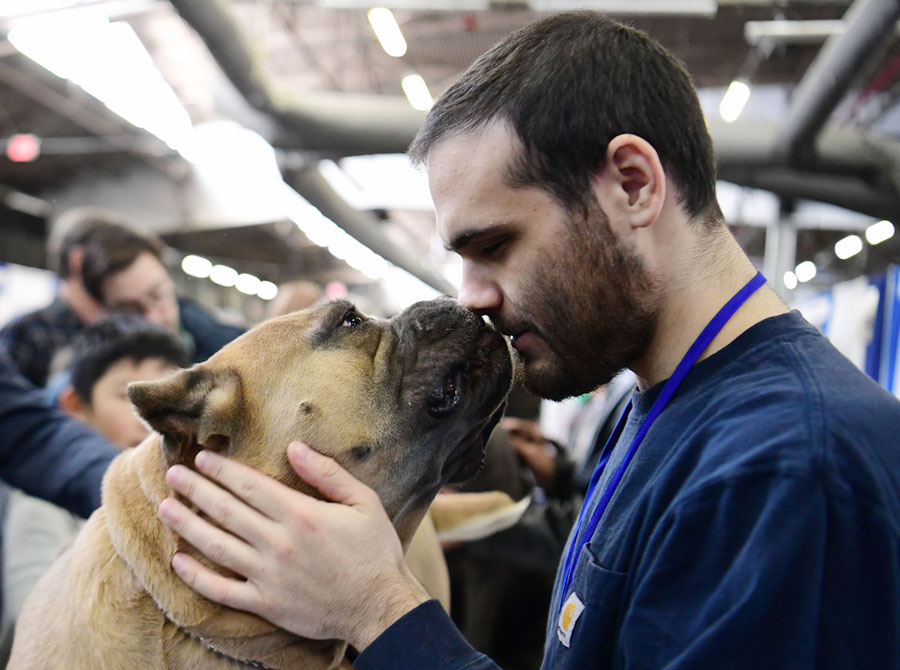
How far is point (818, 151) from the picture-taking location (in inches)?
217

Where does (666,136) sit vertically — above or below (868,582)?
above

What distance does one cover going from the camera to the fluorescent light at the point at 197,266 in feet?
60.7

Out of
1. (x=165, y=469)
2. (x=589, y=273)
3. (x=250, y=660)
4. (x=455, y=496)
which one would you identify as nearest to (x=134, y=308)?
(x=455, y=496)

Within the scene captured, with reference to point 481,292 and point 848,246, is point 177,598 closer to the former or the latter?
point 481,292

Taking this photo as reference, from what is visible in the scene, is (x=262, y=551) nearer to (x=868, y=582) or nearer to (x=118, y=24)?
(x=868, y=582)

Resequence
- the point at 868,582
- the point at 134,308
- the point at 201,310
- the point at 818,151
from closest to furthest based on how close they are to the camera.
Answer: the point at 868,582 → the point at 134,308 → the point at 201,310 → the point at 818,151

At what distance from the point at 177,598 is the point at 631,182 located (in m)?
1.27

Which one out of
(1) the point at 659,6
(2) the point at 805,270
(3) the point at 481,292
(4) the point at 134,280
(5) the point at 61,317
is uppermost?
(2) the point at 805,270

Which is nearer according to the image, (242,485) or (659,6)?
(242,485)

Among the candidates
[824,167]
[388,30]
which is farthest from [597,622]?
[388,30]

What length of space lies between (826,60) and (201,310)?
14.2ft

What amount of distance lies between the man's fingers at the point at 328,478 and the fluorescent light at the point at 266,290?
23.5 m

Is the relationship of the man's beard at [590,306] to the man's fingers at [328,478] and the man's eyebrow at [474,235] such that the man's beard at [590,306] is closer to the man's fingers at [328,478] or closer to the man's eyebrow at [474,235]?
the man's eyebrow at [474,235]

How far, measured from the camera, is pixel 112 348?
3139mm
